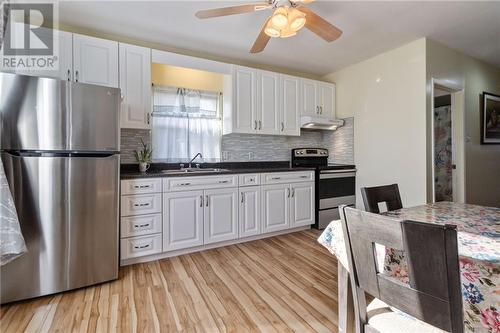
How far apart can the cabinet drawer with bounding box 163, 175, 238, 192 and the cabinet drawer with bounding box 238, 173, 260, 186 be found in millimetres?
67

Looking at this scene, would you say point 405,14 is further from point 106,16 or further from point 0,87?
point 0,87

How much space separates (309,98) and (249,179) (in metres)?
1.74

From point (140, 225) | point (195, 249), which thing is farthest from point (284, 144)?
point (140, 225)

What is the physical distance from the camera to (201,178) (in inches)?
104

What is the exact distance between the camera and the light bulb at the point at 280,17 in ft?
5.41

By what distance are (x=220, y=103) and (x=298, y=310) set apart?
2.70m

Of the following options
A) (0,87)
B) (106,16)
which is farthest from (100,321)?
(106,16)

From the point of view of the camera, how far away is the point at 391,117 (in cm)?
310

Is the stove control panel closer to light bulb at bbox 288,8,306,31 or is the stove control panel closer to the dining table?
light bulb at bbox 288,8,306,31

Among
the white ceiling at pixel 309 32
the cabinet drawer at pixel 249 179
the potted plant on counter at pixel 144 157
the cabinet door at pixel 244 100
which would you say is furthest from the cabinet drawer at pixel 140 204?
the white ceiling at pixel 309 32

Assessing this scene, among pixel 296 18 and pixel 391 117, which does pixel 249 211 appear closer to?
pixel 296 18

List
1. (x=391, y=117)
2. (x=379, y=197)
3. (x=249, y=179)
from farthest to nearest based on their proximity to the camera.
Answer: (x=391, y=117), (x=249, y=179), (x=379, y=197)

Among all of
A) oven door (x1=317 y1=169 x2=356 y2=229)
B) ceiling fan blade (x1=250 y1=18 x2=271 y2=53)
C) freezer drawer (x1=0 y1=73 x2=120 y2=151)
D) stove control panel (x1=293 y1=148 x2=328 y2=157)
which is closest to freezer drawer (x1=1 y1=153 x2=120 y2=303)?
freezer drawer (x1=0 y1=73 x2=120 y2=151)

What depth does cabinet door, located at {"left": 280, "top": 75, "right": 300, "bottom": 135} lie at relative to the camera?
354cm
